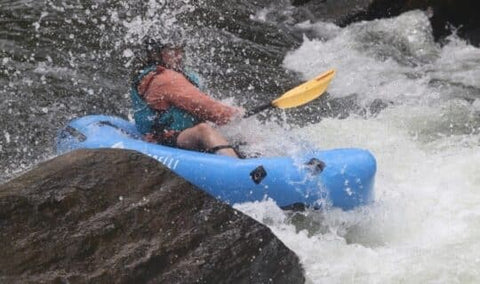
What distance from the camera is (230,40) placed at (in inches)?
316

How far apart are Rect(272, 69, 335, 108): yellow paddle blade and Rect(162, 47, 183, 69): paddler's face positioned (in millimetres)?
719

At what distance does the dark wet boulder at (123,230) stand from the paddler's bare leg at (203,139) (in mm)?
947

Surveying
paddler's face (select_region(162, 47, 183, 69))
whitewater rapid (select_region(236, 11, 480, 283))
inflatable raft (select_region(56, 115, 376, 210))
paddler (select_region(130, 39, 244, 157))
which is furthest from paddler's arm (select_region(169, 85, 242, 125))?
whitewater rapid (select_region(236, 11, 480, 283))

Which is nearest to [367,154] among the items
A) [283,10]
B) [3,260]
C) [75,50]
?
[3,260]

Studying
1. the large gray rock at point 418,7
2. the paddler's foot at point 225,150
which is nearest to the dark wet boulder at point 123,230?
the paddler's foot at point 225,150

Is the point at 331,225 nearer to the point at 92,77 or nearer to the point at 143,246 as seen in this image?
the point at 143,246

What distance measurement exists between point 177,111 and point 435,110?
108 inches

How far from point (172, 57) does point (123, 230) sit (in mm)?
1786

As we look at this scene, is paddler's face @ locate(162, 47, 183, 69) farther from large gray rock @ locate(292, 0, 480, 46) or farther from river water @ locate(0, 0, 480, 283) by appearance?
large gray rock @ locate(292, 0, 480, 46)

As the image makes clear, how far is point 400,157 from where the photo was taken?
5.32 meters

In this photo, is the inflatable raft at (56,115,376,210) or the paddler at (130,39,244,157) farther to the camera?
the paddler at (130,39,244,157)

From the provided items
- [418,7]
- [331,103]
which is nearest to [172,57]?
[331,103]

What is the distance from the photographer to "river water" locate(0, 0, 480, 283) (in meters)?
3.96

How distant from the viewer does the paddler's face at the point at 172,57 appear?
180 inches
